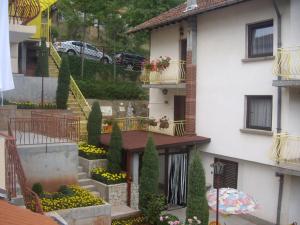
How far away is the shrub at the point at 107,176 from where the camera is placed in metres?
16.1

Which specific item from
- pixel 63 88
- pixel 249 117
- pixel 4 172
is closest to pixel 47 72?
pixel 63 88

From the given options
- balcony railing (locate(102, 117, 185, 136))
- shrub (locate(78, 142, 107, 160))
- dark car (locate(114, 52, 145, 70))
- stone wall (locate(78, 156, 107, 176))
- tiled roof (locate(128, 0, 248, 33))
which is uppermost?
tiled roof (locate(128, 0, 248, 33))

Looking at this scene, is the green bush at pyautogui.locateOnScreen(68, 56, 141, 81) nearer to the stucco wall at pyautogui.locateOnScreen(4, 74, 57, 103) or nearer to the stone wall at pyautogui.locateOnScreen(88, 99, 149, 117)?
the stone wall at pyautogui.locateOnScreen(88, 99, 149, 117)

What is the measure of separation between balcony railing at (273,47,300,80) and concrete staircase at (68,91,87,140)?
32.1 ft

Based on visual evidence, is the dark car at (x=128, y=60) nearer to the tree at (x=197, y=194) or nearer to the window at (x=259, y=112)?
the window at (x=259, y=112)

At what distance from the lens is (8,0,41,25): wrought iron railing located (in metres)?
15.6

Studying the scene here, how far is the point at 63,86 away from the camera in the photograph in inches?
862

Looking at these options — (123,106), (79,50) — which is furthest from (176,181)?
(79,50)

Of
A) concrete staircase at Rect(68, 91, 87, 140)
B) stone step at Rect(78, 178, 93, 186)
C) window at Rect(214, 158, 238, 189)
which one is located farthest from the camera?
concrete staircase at Rect(68, 91, 87, 140)

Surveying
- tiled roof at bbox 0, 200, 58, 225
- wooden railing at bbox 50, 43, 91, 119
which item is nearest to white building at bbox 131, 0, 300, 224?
wooden railing at bbox 50, 43, 91, 119

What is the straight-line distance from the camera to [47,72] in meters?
24.1

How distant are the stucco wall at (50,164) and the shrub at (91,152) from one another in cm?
208

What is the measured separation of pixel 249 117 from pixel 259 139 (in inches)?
45.4

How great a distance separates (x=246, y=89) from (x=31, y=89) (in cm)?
1209
